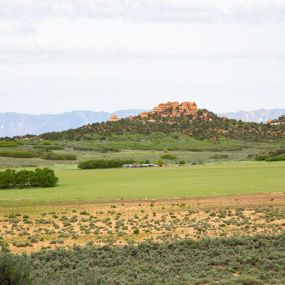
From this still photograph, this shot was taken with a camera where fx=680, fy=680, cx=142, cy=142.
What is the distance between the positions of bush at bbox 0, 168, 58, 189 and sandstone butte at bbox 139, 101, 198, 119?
128 metres

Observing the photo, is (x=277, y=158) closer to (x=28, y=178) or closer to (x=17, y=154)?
(x=17, y=154)

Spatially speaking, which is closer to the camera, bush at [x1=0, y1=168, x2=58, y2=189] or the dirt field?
the dirt field

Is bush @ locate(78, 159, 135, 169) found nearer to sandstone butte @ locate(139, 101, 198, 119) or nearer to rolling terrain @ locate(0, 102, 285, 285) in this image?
rolling terrain @ locate(0, 102, 285, 285)

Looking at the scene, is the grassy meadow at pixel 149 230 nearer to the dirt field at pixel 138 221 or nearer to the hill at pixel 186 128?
the dirt field at pixel 138 221

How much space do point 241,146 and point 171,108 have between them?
65.5 meters

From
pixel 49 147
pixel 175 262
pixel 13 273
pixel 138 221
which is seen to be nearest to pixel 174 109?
pixel 49 147

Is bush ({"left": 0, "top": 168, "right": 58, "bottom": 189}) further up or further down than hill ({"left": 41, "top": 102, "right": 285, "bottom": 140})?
further down

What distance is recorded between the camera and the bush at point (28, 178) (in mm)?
49562

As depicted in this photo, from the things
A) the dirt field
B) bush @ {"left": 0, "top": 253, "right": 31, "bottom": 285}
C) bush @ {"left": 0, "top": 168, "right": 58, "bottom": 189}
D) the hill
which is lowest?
the dirt field

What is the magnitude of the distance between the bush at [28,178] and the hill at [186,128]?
89343 millimetres

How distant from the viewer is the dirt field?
78.7ft

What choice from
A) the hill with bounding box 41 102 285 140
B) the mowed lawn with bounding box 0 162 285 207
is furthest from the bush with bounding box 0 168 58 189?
the hill with bounding box 41 102 285 140

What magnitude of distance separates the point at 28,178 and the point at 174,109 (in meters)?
141

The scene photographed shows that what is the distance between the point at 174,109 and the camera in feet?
620
